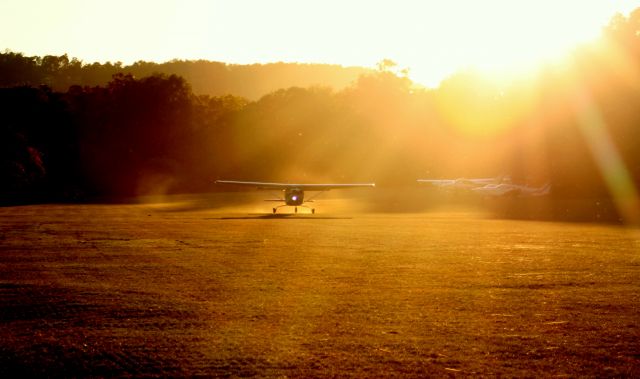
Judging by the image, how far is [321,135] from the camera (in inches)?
3917

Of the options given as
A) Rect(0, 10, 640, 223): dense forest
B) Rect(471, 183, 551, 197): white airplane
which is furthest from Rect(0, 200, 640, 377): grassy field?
Rect(471, 183, 551, 197): white airplane

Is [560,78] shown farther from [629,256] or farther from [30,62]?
[30,62]

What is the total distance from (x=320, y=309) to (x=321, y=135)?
289 feet

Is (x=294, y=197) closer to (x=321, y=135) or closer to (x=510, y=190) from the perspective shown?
(x=510, y=190)

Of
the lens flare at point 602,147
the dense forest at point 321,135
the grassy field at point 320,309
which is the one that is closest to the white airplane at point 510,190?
the dense forest at point 321,135

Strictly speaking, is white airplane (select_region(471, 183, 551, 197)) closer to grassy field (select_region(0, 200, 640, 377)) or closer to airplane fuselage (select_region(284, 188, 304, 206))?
airplane fuselage (select_region(284, 188, 304, 206))

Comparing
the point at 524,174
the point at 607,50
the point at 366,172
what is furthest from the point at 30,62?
the point at 607,50

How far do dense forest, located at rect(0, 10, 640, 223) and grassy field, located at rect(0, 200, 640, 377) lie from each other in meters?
38.3

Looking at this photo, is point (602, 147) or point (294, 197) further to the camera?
point (602, 147)

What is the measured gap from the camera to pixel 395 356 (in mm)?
8820

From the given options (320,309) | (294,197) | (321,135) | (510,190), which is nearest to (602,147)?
(510,190)

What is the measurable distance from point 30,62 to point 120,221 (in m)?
102

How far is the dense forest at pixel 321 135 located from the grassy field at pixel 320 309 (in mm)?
38321

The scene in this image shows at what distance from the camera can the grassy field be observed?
852cm
